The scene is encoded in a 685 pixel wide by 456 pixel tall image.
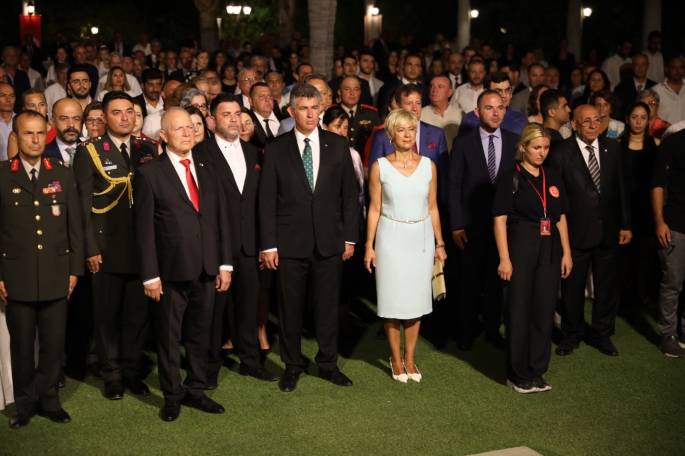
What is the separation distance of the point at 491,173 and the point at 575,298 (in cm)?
126

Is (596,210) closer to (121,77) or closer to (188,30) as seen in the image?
(121,77)

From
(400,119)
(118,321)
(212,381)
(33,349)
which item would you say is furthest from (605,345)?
(33,349)

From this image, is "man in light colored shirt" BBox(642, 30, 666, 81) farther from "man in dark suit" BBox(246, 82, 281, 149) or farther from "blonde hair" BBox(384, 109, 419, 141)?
"blonde hair" BBox(384, 109, 419, 141)

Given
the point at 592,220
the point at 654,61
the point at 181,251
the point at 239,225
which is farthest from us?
the point at 654,61

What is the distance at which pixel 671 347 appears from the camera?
739 centimetres

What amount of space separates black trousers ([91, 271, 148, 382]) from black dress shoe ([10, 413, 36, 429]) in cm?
69

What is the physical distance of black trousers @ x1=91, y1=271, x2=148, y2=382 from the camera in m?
6.49

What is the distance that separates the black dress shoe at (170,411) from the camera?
237 inches

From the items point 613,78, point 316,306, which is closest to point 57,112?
point 316,306

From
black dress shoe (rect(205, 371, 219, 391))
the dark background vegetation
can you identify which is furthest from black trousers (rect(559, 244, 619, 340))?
the dark background vegetation

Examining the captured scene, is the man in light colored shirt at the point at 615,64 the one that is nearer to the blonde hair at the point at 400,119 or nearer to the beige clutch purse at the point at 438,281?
the beige clutch purse at the point at 438,281

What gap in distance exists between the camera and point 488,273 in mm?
7652

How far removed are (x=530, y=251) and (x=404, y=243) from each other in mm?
913

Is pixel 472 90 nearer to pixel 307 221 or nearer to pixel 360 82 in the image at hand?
pixel 360 82
